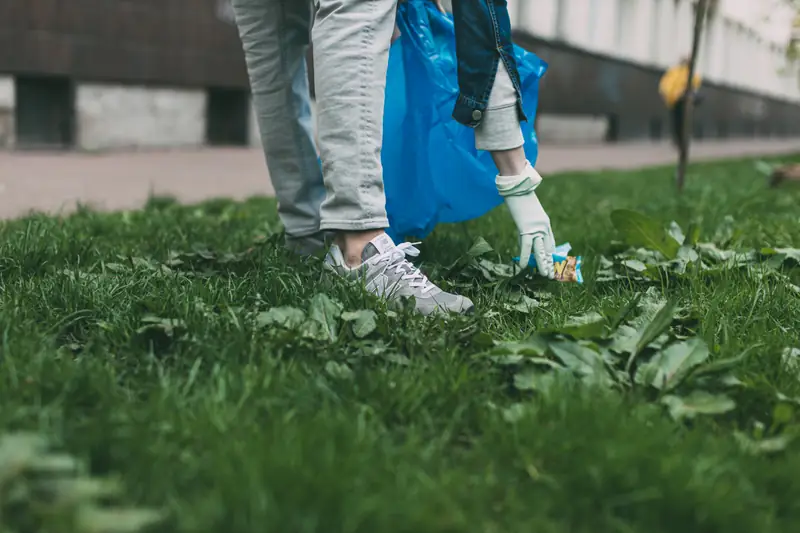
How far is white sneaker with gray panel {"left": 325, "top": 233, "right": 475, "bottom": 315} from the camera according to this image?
7.30 ft

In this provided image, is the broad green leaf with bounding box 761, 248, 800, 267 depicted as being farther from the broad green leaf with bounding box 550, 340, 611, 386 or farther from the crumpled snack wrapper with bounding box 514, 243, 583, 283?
the broad green leaf with bounding box 550, 340, 611, 386

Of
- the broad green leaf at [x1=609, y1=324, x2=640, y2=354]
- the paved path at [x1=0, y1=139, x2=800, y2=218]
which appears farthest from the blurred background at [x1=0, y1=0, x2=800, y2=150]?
the broad green leaf at [x1=609, y1=324, x2=640, y2=354]

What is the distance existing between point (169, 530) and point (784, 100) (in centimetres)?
4619

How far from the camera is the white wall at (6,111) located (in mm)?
9062

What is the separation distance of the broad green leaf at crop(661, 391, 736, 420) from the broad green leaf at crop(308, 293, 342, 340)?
71 cm

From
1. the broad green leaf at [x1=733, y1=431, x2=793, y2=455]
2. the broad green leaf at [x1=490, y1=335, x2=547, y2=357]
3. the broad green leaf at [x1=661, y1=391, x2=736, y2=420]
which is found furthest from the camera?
the broad green leaf at [x1=490, y1=335, x2=547, y2=357]

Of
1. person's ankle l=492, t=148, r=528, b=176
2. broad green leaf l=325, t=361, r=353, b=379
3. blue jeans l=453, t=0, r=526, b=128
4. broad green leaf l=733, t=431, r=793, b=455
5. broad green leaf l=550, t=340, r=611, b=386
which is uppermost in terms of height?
blue jeans l=453, t=0, r=526, b=128

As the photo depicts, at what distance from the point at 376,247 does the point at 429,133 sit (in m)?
0.68

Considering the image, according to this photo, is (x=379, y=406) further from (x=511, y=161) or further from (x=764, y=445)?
(x=511, y=161)

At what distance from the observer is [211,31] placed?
37.2 feet

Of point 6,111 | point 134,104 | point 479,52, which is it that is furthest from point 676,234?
point 134,104

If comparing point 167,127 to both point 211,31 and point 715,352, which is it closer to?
point 211,31

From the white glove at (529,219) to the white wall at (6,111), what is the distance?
7.76 meters

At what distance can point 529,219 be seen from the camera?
105 inches
